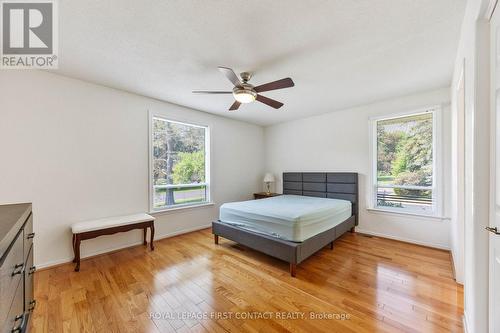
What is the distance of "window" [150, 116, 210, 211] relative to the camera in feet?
12.7

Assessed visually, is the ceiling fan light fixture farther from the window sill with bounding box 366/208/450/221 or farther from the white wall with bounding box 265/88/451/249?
the window sill with bounding box 366/208/450/221

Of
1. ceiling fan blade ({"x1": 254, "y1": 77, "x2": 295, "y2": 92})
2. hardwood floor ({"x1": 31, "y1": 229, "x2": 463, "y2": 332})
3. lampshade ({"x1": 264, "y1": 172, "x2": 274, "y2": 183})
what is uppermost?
ceiling fan blade ({"x1": 254, "y1": 77, "x2": 295, "y2": 92})

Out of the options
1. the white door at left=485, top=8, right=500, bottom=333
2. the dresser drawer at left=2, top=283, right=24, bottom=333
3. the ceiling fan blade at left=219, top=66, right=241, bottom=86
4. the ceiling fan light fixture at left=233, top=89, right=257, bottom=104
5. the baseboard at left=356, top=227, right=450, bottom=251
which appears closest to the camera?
the dresser drawer at left=2, top=283, right=24, bottom=333

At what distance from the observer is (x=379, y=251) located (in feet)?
10.6

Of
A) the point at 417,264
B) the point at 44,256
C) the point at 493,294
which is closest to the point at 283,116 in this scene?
the point at 417,264

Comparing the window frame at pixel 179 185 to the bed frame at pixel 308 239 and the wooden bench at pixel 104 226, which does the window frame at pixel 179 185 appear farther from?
the bed frame at pixel 308 239

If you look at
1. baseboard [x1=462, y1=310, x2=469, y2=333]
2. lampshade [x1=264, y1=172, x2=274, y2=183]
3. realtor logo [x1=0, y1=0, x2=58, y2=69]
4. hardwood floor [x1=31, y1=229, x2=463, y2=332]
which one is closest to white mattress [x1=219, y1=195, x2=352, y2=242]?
hardwood floor [x1=31, y1=229, x2=463, y2=332]

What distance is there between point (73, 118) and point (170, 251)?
242 cm

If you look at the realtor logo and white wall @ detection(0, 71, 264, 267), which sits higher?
the realtor logo

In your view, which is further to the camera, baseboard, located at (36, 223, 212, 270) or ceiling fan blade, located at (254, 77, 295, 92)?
baseboard, located at (36, 223, 212, 270)

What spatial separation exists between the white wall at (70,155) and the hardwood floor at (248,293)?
0.63m

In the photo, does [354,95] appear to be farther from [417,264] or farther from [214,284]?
[214,284]

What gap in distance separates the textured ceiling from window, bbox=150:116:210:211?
96cm

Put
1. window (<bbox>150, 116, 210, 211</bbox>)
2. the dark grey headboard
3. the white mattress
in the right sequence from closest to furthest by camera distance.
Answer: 1. the white mattress
2. window (<bbox>150, 116, 210, 211</bbox>)
3. the dark grey headboard
